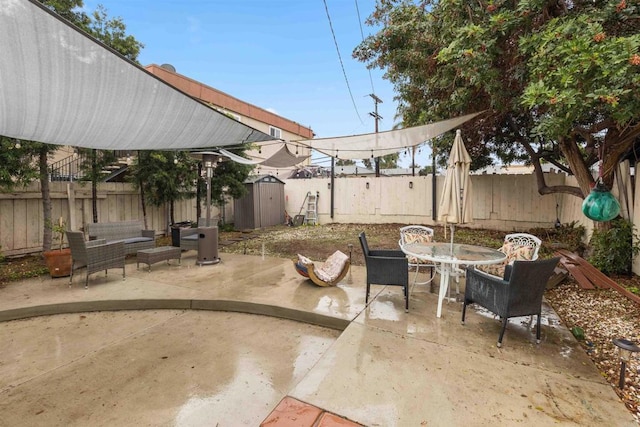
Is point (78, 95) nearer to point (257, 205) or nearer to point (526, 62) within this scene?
point (526, 62)

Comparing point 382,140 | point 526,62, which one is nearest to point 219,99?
point 382,140

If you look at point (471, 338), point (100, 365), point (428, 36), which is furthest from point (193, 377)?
point (428, 36)

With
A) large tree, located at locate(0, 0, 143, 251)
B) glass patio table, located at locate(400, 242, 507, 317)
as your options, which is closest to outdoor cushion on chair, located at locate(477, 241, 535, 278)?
glass patio table, located at locate(400, 242, 507, 317)

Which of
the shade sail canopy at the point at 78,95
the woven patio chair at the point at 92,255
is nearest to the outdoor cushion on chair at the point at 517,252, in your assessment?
the shade sail canopy at the point at 78,95

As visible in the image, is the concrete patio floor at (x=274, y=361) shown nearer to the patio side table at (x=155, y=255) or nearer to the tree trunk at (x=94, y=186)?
the patio side table at (x=155, y=255)

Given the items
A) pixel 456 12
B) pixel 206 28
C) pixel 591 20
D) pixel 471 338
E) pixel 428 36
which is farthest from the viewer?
pixel 206 28

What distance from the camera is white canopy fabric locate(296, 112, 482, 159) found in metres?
4.68

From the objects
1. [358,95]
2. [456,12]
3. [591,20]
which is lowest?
[591,20]

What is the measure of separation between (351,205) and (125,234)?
735 centimetres

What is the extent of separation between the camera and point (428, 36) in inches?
190

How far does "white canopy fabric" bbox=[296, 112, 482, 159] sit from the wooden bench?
3656 mm

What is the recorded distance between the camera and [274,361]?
2598 millimetres

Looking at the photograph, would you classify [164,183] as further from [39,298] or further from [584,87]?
[584,87]

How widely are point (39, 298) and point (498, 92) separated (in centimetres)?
676
